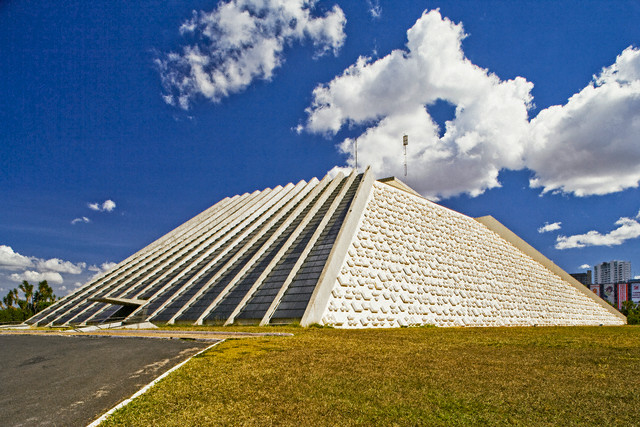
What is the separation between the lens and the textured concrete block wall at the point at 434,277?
679 inches

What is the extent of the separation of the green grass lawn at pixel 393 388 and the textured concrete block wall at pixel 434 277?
7.72 metres

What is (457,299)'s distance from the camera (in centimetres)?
2225

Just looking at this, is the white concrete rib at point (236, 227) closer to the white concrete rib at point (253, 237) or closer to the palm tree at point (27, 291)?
the white concrete rib at point (253, 237)

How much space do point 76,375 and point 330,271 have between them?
9964 mm

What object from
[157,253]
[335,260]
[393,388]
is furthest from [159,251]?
[393,388]

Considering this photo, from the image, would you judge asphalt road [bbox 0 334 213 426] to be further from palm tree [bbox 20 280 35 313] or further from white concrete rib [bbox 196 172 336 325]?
palm tree [bbox 20 280 35 313]

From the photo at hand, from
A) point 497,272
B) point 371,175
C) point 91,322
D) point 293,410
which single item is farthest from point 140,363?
point 497,272

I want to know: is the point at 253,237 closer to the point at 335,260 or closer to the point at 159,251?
the point at 335,260

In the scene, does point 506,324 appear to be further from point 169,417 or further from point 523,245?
point 169,417

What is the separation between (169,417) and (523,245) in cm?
3488

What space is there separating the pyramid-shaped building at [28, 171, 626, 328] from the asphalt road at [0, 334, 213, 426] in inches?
216

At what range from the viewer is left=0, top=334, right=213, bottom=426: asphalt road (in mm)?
5324

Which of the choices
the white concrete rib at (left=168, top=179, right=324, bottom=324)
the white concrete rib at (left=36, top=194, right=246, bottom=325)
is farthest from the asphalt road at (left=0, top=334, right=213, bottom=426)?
the white concrete rib at (left=36, top=194, right=246, bottom=325)

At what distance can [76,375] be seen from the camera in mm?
7324
